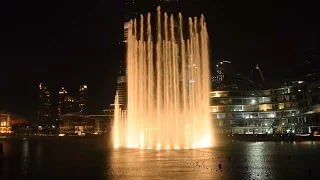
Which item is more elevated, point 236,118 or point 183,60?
point 183,60

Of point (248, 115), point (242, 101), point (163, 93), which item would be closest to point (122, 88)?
point (242, 101)

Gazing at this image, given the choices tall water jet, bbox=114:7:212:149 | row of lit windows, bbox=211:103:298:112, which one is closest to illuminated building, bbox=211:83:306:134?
row of lit windows, bbox=211:103:298:112

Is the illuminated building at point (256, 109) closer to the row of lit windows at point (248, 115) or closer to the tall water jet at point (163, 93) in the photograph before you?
the row of lit windows at point (248, 115)

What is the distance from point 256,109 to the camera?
133 meters

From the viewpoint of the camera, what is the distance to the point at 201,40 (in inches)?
2630

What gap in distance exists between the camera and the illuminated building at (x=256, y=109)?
124250 millimetres

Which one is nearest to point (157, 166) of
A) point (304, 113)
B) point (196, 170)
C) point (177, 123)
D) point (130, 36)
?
point (196, 170)

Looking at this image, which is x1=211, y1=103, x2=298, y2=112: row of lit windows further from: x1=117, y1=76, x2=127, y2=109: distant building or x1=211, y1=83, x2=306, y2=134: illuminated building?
x1=117, y1=76, x2=127, y2=109: distant building

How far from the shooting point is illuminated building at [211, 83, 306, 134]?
124 metres

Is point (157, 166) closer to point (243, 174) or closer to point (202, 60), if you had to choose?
point (243, 174)

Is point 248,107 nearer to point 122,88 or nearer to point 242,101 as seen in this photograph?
point 242,101

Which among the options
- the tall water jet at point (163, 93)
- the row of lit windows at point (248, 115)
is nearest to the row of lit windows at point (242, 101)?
the row of lit windows at point (248, 115)

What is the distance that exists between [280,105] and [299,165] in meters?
104

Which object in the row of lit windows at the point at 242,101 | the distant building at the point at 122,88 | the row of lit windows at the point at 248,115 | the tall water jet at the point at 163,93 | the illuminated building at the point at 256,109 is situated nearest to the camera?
the tall water jet at the point at 163,93
